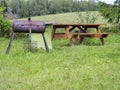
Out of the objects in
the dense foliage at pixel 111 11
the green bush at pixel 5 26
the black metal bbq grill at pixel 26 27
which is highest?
the black metal bbq grill at pixel 26 27

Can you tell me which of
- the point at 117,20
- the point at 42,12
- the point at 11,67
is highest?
the point at 11,67

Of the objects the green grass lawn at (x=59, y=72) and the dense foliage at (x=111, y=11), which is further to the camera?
the dense foliage at (x=111, y=11)

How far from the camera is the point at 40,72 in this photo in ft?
18.2

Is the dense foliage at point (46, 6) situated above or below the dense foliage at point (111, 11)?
below

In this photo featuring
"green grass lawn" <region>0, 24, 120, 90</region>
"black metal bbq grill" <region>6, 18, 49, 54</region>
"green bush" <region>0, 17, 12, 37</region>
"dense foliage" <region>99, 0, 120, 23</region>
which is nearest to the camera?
"green grass lawn" <region>0, 24, 120, 90</region>

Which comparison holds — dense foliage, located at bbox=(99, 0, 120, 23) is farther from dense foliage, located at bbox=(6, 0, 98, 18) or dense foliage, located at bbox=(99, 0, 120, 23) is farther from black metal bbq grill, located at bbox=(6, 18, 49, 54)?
dense foliage, located at bbox=(6, 0, 98, 18)

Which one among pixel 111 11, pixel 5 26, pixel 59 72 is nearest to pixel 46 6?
pixel 111 11

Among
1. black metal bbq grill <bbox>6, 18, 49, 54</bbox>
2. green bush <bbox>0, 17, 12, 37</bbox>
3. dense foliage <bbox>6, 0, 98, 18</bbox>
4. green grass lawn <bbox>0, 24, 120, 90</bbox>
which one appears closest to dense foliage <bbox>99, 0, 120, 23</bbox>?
green bush <bbox>0, 17, 12, 37</bbox>

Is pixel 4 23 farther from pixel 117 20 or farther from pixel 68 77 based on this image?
pixel 68 77

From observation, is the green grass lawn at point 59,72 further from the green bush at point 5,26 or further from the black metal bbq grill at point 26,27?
the green bush at point 5,26

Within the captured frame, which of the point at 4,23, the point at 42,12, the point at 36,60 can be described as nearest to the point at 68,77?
the point at 36,60

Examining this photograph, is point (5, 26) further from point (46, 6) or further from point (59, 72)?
point (46, 6)

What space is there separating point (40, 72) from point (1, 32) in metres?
9.87

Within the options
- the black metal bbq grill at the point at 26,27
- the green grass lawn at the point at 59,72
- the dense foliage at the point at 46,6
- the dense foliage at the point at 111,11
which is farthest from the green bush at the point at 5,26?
the dense foliage at the point at 46,6
